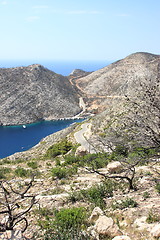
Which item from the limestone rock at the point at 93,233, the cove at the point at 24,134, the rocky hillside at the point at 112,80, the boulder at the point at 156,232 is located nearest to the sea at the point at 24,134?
the cove at the point at 24,134

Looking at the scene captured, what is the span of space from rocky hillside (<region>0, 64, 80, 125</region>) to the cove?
514 cm

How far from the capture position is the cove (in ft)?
164

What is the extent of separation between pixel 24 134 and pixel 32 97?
2772 centimetres

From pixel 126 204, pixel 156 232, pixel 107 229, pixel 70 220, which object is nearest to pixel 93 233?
pixel 107 229

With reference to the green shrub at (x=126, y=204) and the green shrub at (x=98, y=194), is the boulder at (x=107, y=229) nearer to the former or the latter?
the green shrub at (x=126, y=204)

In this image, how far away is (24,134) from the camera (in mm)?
61844

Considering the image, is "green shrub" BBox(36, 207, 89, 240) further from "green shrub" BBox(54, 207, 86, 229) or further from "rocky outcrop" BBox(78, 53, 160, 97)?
"rocky outcrop" BBox(78, 53, 160, 97)

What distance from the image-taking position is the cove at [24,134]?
49.9 metres

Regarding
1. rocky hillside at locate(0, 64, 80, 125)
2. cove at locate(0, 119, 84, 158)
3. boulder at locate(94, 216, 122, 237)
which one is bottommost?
cove at locate(0, 119, 84, 158)

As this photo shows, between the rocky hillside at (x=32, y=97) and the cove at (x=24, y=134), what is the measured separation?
16.9 ft

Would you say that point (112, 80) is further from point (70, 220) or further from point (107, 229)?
point (107, 229)

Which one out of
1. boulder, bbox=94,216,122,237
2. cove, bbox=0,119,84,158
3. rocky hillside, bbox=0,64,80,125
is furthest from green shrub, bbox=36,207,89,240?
rocky hillside, bbox=0,64,80,125

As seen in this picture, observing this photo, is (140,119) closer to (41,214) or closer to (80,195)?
(80,195)

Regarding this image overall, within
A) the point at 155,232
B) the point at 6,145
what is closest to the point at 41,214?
the point at 155,232
